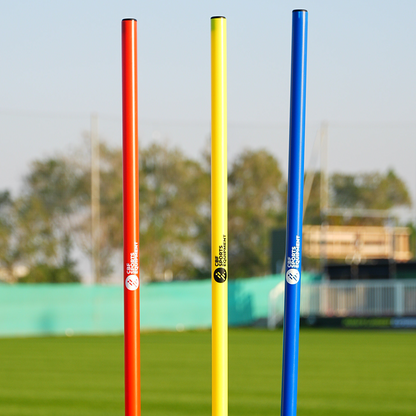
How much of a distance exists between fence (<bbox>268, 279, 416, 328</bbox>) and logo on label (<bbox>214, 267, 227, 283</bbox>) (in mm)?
21608

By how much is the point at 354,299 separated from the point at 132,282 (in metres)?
23.0

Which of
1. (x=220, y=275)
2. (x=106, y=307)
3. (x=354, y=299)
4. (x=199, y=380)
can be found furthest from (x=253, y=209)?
(x=220, y=275)

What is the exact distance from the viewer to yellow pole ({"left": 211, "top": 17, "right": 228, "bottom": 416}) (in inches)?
167

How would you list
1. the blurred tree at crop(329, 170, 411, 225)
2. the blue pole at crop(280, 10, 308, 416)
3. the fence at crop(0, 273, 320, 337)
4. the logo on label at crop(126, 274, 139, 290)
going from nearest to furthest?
the blue pole at crop(280, 10, 308, 416) → the logo on label at crop(126, 274, 139, 290) → the fence at crop(0, 273, 320, 337) → the blurred tree at crop(329, 170, 411, 225)

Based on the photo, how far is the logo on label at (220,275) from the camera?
14.0 ft

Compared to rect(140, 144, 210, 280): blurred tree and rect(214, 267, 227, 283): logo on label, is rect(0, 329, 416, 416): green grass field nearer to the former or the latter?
rect(214, 267, 227, 283): logo on label

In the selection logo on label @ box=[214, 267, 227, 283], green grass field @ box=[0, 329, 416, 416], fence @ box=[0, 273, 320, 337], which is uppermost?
logo on label @ box=[214, 267, 227, 283]

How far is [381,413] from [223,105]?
490 cm

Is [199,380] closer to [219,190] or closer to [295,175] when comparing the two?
[219,190]

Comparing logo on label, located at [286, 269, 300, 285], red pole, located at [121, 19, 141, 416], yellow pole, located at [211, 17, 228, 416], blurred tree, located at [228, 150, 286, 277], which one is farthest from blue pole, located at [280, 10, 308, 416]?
blurred tree, located at [228, 150, 286, 277]

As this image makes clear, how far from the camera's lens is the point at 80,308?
82.6 feet

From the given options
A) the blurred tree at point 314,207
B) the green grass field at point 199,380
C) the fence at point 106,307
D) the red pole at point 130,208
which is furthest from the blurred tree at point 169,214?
the red pole at point 130,208

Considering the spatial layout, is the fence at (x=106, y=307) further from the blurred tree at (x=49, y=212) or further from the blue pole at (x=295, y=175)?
the blue pole at (x=295, y=175)

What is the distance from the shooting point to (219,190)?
14.0ft
